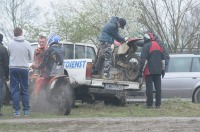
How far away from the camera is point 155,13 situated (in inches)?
1693

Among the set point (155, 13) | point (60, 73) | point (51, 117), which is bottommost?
point (51, 117)

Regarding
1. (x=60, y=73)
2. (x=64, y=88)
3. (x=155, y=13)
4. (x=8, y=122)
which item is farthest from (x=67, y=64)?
(x=155, y=13)

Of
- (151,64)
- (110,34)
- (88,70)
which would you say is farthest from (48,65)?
(151,64)

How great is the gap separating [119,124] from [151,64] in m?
3.48

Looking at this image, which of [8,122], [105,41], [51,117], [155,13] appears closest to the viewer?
[8,122]

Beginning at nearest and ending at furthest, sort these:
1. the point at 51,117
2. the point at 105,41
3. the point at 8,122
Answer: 1. the point at 8,122
2. the point at 51,117
3. the point at 105,41

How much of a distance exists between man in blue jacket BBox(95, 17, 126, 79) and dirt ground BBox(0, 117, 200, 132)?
241 centimetres

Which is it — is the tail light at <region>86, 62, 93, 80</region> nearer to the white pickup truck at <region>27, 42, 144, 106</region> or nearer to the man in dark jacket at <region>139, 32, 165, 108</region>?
the white pickup truck at <region>27, 42, 144, 106</region>

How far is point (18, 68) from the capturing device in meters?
11.6

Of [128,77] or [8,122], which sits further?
[128,77]

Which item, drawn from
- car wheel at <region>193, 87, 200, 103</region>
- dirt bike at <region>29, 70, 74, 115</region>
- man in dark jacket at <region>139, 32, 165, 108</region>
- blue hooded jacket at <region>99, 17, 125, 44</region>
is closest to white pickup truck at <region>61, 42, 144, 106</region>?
man in dark jacket at <region>139, 32, 165, 108</region>

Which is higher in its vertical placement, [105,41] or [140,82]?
[105,41]

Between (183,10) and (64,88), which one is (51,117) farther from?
(183,10)

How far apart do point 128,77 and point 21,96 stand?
302 centimetres
